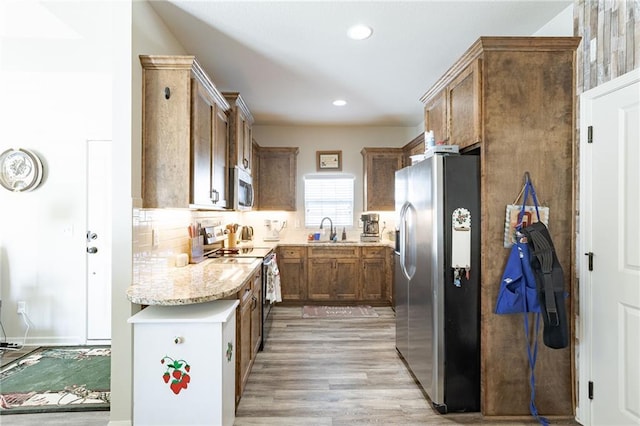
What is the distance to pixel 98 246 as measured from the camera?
326 centimetres

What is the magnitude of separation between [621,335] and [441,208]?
1.23 meters

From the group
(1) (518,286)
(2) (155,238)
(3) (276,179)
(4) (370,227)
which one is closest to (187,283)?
(2) (155,238)

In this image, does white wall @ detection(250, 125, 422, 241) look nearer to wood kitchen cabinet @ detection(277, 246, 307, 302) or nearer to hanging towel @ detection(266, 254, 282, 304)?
wood kitchen cabinet @ detection(277, 246, 307, 302)

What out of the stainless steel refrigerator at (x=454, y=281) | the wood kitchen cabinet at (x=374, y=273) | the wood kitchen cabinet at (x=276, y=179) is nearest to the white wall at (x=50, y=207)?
the wood kitchen cabinet at (x=276, y=179)

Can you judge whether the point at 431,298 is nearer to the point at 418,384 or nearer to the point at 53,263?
the point at 418,384

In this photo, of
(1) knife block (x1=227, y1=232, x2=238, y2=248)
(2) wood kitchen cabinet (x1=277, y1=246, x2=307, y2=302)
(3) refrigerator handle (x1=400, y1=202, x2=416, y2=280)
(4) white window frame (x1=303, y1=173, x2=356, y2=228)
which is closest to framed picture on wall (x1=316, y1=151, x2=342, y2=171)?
(4) white window frame (x1=303, y1=173, x2=356, y2=228)

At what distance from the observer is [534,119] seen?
2.10m

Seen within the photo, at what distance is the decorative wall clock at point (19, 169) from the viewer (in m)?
3.15

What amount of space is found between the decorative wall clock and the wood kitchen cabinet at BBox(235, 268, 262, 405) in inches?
98.2

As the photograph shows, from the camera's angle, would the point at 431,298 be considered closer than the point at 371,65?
Yes

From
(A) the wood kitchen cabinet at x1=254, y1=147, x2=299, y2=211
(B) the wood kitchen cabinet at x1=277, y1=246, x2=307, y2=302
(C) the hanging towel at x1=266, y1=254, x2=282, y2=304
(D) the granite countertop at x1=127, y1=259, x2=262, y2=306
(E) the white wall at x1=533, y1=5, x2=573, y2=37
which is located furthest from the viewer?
(A) the wood kitchen cabinet at x1=254, y1=147, x2=299, y2=211

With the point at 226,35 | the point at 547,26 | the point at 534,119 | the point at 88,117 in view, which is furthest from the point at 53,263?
the point at 547,26

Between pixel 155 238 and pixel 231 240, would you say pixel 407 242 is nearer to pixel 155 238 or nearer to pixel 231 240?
pixel 155 238

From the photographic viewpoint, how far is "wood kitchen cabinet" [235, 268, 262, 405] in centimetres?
228
